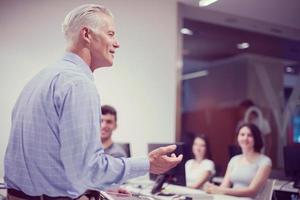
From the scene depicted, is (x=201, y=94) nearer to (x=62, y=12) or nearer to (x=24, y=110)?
(x=62, y=12)

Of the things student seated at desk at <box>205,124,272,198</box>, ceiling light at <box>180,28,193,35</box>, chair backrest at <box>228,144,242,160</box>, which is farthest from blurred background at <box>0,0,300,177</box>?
student seated at desk at <box>205,124,272,198</box>

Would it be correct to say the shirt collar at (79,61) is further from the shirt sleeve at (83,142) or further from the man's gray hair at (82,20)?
the shirt sleeve at (83,142)

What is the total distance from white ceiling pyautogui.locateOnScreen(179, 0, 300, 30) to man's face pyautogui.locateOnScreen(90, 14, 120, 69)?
319cm

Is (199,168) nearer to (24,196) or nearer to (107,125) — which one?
(107,125)

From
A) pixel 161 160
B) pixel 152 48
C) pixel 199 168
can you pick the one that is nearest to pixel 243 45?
pixel 152 48

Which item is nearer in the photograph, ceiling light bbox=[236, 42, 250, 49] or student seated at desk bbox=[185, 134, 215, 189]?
student seated at desk bbox=[185, 134, 215, 189]

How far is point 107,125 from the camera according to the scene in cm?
375

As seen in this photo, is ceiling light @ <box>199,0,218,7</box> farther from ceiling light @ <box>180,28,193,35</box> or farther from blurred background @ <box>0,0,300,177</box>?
ceiling light @ <box>180,28,193,35</box>

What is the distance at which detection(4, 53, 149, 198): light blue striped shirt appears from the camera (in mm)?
1262

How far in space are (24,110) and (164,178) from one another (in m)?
2.10

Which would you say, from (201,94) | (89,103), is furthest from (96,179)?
(201,94)

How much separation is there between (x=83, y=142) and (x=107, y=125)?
2.50 metres

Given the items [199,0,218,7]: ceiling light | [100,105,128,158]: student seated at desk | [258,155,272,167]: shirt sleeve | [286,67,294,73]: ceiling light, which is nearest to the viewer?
[100,105,128,158]: student seated at desk

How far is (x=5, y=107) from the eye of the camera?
12.3ft
